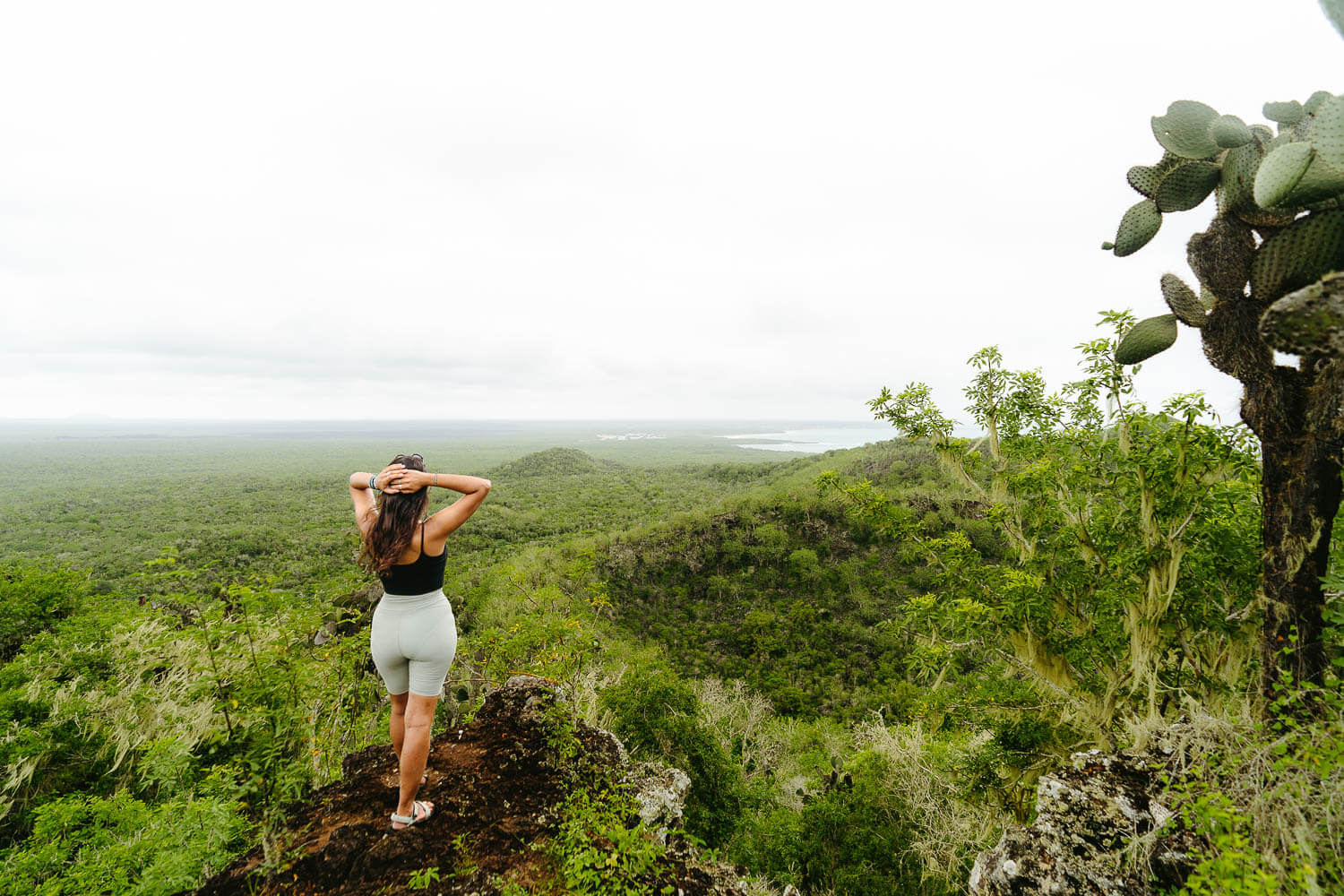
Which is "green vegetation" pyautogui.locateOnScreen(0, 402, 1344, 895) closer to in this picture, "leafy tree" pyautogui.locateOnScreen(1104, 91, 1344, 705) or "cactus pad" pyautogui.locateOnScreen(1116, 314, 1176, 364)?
"leafy tree" pyautogui.locateOnScreen(1104, 91, 1344, 705)

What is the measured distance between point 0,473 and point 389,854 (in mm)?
167868

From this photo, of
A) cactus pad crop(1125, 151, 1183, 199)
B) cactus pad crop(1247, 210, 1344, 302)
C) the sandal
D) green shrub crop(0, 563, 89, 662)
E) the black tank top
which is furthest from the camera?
green shrub crop(0, 563, 89, 662)

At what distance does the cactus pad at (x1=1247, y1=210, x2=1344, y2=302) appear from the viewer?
2576 millimetres

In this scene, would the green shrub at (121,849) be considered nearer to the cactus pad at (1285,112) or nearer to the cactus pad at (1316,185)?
the cactus pad at (1316,185)

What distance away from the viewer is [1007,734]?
564cm

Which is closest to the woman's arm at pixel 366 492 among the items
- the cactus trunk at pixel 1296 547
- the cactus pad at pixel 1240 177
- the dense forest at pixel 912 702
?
the dense forest at pixel 912 702

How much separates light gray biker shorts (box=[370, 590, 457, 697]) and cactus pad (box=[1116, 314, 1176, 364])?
17.3ft

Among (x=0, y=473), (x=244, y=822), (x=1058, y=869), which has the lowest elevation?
(x=0, y=473)

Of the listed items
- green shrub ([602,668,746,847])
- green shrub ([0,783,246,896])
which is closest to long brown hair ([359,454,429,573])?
green shrub ([0,783,246,896])

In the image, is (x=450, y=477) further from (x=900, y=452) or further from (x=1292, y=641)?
(x=900, y=452)

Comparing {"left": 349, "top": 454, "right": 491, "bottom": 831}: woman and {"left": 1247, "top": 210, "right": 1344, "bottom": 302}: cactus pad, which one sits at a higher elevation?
{"left": 1247, "top": 210, "right": 1344, "bottom": 302}: cactus pad

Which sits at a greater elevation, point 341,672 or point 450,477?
point 450,477

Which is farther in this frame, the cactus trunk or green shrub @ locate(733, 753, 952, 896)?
green shrub @ locate(733, 753, 952, 896)

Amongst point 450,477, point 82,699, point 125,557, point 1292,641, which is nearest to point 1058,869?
point 1292,641
